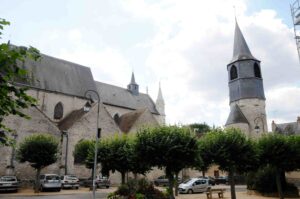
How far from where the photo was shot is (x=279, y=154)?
65.7 ft

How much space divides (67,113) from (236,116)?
87.7ft

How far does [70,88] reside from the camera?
40750 mm

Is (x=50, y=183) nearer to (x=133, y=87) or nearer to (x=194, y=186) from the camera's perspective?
(x=194, y=186)

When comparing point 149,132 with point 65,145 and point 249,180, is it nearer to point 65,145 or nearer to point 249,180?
point 249,180

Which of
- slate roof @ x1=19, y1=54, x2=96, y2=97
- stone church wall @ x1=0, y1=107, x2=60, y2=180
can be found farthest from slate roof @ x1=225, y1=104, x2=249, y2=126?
stone church wall @ x1=0, y1=107, x2=60, y2=180

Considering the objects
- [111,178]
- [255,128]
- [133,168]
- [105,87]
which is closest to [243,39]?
[255,128]

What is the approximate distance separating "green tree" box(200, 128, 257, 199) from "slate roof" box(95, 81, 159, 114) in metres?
28.3

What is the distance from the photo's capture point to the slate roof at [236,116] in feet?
156

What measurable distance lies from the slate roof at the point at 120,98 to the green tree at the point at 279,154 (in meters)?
28.9

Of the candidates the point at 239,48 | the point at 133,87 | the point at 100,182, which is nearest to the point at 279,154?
the point at 100,182

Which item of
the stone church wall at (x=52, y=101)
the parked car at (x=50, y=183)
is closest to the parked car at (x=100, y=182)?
the parked car at (x=50, y=183)

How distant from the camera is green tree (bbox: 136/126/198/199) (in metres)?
17.3

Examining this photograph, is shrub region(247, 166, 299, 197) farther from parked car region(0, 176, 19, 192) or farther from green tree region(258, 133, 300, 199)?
parked car region(0, 176, 19, 192)

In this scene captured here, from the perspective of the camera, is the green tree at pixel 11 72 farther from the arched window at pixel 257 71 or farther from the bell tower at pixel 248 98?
the arched window at pixel 257 71
